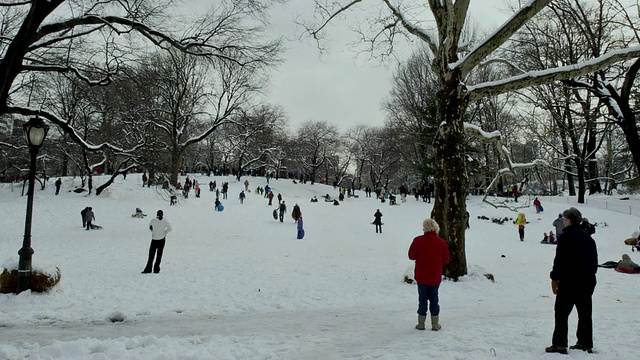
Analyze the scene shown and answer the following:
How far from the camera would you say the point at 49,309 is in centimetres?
697

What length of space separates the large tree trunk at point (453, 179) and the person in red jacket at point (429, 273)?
13.8 feet

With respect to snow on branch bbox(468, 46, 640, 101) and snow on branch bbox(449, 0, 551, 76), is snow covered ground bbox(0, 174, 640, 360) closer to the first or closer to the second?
snow on branch bbox(468, 46, 640, 101)

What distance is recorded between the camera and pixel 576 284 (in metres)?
4.51

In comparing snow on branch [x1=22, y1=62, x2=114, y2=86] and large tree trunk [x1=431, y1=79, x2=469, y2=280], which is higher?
snow on branch [x1=22, y1=62, x2=114, y2=86]

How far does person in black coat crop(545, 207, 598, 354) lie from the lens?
4.45 meters

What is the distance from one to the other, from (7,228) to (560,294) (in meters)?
26.0

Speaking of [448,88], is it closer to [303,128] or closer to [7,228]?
[7,228]

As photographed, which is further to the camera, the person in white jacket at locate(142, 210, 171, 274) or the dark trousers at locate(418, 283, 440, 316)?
the person in white jacket at locate(142, 210, 171, 274)

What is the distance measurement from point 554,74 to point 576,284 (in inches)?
223

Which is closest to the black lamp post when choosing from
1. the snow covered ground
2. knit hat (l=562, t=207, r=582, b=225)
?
the snow covered ground

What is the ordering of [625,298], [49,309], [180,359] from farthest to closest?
[625,298], [49,309], [180,359]

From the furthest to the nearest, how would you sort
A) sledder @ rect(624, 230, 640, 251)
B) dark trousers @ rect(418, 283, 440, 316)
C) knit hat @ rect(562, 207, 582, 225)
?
sledder @ rect(624, 230, 640, 251)
dark trousers @ rect(418, 283, 440, 316)
knit hat @ rect(562, 207, 582, 225)

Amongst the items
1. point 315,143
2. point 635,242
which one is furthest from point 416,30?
point 315,143

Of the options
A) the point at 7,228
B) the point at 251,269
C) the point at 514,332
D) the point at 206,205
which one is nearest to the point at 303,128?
the point at 206,205
